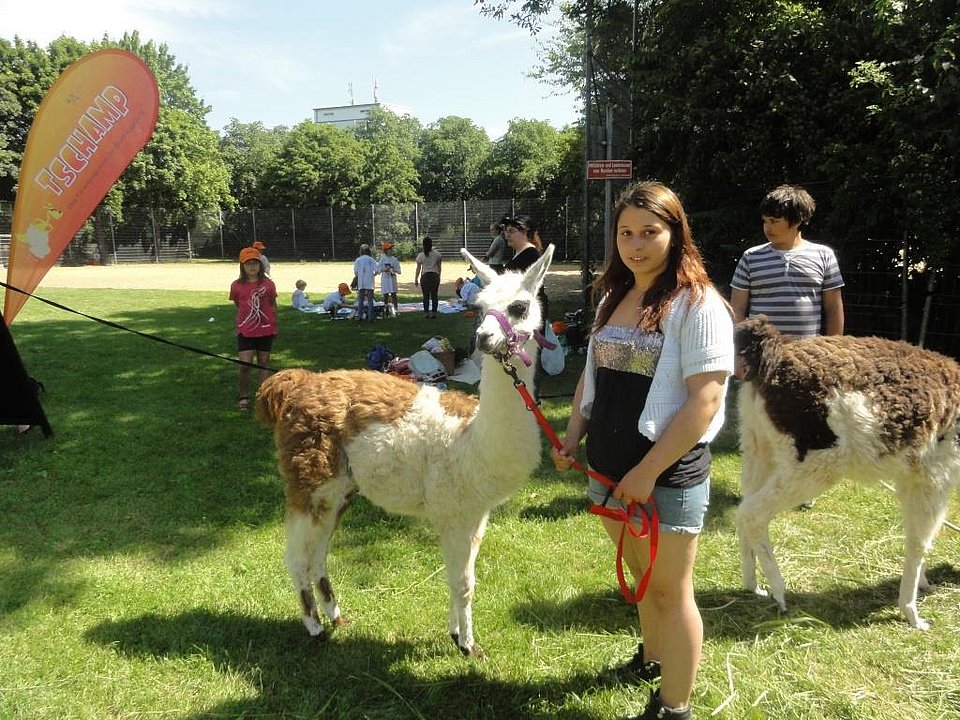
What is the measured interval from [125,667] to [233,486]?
1904 mm

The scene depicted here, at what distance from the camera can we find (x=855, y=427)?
2.77 metres

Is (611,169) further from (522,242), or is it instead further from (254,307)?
(254,307)

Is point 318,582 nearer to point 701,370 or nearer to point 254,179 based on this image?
point 701,370

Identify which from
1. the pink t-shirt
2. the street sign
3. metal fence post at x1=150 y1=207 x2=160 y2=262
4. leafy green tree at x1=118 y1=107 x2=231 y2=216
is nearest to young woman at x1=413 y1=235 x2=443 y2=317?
the street sign

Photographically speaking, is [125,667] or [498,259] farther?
[498,259]

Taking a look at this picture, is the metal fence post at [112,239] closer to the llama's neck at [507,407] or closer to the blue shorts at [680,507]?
the llama's neck at [507,407]

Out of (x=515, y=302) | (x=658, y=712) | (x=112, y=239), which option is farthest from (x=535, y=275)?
(x=112, y=239)

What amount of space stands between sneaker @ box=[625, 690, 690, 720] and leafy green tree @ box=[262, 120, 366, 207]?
36.2 meters

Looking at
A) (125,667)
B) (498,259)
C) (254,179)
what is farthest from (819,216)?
(254,179)

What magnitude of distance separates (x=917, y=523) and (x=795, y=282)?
4.36ft

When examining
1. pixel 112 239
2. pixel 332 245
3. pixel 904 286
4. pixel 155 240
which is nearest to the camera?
pixel 904 286

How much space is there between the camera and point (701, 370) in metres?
1.72

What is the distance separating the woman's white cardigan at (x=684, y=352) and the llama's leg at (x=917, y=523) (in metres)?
1.75

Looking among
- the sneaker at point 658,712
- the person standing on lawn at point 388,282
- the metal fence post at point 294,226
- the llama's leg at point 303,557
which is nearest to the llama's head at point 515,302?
Answer: the llama's leg at point 303,557
